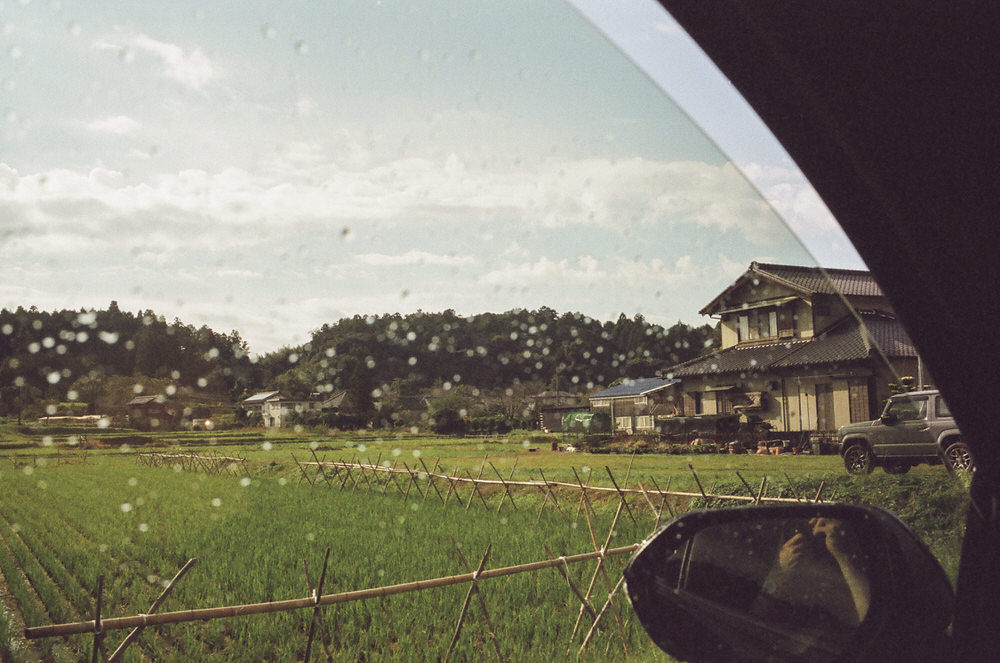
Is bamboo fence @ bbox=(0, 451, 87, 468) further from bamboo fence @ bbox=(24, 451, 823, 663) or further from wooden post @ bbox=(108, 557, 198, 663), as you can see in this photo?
wooden post @ bbox=(108, 557, 198, 663)

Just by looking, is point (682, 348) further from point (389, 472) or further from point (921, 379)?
point (389, 472)

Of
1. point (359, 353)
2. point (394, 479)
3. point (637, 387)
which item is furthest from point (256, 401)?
point (394, 479)

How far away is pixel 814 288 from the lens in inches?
24.3

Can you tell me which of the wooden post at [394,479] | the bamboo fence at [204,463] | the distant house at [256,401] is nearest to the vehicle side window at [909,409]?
the distant house at [256,401]

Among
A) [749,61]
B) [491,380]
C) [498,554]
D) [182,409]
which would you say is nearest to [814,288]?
[749,61]

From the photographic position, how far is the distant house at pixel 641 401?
1.29 meters

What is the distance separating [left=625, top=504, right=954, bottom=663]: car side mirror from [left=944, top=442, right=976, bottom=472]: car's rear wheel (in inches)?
2.5

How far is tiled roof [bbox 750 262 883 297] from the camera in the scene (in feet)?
1.88

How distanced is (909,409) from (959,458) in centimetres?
5

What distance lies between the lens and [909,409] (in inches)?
22.1

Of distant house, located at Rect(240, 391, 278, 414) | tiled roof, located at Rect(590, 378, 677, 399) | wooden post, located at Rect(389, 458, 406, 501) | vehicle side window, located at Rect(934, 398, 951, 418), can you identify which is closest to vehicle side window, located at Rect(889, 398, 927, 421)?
vehicle side window, located at Rect(934, 398, 951, 418)

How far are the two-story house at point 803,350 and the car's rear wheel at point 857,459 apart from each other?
59 millimetres

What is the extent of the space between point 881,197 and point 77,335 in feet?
8.97

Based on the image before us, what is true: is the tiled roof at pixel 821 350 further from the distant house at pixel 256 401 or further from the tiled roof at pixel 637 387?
the distant house at pixel 256 401
